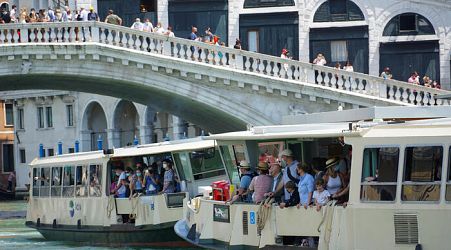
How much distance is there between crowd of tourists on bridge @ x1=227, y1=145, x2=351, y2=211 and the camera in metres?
19.0

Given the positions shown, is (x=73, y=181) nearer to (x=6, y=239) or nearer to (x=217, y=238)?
(x=6, y=239)

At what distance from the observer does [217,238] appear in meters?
22.4

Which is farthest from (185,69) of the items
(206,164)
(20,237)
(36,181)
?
(206,164)

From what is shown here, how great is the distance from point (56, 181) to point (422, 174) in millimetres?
16579

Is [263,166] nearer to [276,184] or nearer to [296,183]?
[276,184]

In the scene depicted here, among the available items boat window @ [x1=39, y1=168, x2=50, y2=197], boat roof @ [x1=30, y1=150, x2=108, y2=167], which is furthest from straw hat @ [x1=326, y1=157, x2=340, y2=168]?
boat window @ [x1=39, y1=168, x2=50, y2=197]

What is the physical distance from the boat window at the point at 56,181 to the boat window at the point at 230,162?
1068cm

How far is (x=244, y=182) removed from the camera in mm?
21734

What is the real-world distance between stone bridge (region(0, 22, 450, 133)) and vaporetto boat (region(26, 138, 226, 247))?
510 cm

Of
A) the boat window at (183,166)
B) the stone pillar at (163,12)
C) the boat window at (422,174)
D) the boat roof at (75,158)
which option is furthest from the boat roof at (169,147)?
the stone pillar at (163,12)

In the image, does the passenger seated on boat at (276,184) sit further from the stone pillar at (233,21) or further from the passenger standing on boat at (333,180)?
the stone pillar at (233,21)

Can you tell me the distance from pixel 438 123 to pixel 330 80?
66.4 feet

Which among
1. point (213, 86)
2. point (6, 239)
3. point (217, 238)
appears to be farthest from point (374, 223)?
point (213, 86)

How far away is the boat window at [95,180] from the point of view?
30656mm
